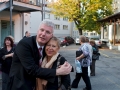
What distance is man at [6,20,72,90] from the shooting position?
2.44 metres

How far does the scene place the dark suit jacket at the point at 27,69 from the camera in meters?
2.43

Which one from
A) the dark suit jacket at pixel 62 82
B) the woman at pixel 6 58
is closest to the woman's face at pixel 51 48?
the dark suit jacket at pixel 62 82

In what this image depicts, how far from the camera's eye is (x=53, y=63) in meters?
2.60

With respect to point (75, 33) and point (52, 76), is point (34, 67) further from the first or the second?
point (75, 33)

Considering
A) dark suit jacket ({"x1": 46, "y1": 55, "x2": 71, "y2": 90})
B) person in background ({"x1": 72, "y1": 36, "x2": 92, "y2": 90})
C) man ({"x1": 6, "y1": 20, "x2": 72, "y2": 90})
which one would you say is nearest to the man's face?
man ({"x1": 6, "y1": 20, "x2": 72, "y2": 90})

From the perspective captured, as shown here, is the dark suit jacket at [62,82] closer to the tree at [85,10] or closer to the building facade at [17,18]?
the building facade at [17,18]

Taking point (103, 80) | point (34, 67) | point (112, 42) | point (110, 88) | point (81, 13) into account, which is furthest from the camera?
point (81, 13)

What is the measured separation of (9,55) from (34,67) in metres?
3.24

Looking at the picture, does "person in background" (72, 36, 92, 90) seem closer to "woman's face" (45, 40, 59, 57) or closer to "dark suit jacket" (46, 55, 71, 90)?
"dark suit jacket" (46, 55, 71, 90)

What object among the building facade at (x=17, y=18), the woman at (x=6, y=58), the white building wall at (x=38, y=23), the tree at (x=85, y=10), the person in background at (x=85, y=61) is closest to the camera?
the woman at (x=6, y=58)

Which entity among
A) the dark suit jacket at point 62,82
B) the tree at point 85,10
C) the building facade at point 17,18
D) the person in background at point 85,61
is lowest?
the person in background at point 85,61

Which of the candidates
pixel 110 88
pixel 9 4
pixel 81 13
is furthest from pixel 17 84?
pixel 81 13

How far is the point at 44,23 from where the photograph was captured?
2529mm

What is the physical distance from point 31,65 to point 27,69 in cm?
6
